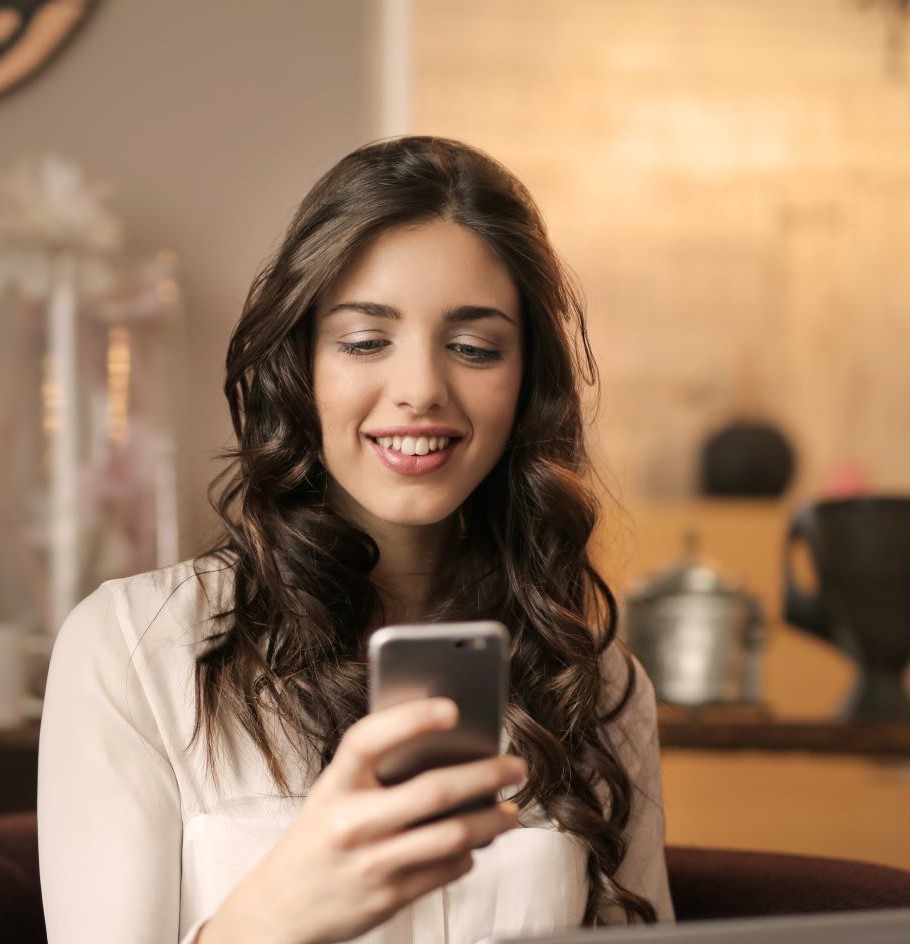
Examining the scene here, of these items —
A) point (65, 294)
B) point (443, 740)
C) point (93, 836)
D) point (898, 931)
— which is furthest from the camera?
point (65, 294)

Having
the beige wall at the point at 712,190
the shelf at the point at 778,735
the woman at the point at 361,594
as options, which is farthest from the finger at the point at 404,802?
the beige wall at the point at 712,190

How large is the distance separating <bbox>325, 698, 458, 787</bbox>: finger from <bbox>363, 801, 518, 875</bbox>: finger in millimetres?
39

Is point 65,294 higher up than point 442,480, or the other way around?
point 65,294

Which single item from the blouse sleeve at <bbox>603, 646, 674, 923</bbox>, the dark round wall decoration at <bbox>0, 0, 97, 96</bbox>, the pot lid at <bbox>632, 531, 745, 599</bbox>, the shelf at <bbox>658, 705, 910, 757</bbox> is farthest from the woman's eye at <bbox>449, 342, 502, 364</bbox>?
the dark round wall decoration at <bbox>0, 0, 97, 96</bbox>

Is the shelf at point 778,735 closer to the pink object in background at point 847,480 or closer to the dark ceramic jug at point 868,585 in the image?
the dark ceramic jug at point 868,585

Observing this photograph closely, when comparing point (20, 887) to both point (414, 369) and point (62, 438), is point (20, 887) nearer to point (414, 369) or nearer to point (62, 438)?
point (414, 369)

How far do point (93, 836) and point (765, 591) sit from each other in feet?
12.6

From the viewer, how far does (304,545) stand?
4.27 ft

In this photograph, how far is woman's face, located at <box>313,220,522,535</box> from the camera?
46.8 inches

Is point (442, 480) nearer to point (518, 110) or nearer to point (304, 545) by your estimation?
point (304, 545)

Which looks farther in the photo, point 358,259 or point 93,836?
point 358,259

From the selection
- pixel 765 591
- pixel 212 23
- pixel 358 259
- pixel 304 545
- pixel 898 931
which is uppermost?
pixel 212 23

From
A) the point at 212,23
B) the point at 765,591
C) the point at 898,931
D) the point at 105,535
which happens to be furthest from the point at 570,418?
the point at 765,591

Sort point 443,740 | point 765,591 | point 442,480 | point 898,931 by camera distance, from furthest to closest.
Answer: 1. point 765,591
2. point 442,480
3. point 443,740
4. point 898,931
